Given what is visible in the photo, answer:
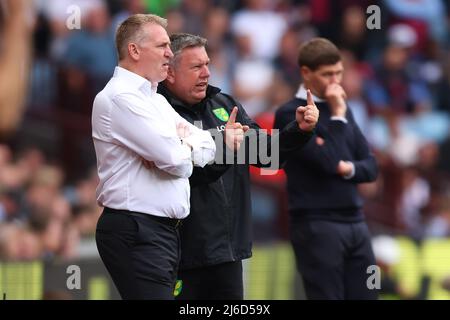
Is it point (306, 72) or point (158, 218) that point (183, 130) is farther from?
point (306, 72)

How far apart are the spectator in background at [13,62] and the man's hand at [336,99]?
496cm

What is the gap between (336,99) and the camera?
7.45 m

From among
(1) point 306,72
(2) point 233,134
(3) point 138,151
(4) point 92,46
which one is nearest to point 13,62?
(4) point 92,46

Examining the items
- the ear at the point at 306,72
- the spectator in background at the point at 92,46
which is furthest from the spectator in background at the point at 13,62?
the ear at the point at 306,72

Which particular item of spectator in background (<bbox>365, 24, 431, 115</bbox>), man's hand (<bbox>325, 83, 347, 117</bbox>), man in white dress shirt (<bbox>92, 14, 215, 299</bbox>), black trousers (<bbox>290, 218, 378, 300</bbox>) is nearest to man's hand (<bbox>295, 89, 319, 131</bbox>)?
man in white dress shirt (<bbox>92, 14, 215, 299</bbox>)

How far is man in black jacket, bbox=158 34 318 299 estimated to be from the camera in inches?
254

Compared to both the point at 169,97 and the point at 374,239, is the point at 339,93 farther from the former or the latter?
the point at 374,239

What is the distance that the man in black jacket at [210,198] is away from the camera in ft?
21.1

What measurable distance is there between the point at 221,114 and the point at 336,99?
111 cm

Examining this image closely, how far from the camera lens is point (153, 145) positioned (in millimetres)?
5766

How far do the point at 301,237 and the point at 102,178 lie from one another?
6.61 ft

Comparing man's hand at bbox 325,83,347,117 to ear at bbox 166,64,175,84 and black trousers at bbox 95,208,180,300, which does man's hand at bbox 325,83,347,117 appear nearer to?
ear at bbox 166,64,175,84

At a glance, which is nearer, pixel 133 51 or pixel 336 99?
pixel 133 51
